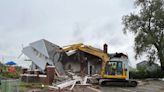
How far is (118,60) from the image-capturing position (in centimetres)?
3631

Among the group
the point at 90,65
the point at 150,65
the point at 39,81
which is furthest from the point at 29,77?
the point at 150,65

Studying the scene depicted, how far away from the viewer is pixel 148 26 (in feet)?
193

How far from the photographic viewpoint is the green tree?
57594 millimetres

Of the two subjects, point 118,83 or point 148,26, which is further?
point 148,26

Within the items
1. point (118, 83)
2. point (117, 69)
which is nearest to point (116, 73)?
point (117, 69)

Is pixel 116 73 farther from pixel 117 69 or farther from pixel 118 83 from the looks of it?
pixel 118 83

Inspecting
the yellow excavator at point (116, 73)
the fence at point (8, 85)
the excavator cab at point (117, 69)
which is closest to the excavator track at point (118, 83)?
the yellow excavator at point (116, 73)

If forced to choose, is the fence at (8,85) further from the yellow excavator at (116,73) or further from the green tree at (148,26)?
the green tree at (148,26)

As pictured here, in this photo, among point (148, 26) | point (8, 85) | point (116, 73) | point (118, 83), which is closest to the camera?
point (8, 85)

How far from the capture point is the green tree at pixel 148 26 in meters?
57.6

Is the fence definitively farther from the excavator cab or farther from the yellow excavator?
the excavator cab

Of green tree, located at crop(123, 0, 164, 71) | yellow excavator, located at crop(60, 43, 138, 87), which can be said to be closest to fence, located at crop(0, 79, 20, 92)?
yellow excavator, located at crop(60, 43, 138, 87)

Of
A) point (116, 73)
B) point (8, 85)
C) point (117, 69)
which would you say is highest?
point (117, 69)

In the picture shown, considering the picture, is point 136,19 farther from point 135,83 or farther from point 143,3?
point 135,83
